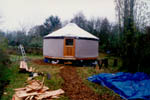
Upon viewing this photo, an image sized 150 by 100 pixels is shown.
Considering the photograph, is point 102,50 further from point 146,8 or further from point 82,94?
point 82,94

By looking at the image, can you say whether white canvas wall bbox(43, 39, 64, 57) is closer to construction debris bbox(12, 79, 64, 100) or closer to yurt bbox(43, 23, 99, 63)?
yurt bbox(43, 23, 99, 63)

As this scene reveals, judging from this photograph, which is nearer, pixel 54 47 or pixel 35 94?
pixel 35 94

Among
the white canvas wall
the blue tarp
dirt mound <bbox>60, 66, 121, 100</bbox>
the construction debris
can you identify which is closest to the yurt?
the white canvas wall

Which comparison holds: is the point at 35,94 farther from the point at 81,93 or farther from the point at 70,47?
the point at 70,47

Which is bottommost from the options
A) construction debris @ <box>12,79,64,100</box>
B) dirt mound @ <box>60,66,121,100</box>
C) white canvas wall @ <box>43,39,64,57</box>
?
dirt mound @ <box>60,66,121,100</box>

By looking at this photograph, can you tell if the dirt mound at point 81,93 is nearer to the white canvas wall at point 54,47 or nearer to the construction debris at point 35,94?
the construction debris at point 35,94

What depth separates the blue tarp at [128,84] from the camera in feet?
10.2

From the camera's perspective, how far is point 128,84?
363 centimetres

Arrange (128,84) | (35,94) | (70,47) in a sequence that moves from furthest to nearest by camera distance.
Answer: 1. (70,47)
2. (128,84)
3. (35,94)

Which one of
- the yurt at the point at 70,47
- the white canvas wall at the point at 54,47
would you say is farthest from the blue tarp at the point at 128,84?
the white canvas wall at the point at 54,47

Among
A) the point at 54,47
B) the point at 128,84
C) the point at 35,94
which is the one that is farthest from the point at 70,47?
the point at 35,94

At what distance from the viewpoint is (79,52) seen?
7.75 m

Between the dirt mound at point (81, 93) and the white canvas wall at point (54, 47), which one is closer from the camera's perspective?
the dirt mound at point (81, 93)

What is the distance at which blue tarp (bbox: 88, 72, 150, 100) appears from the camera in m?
3.10
